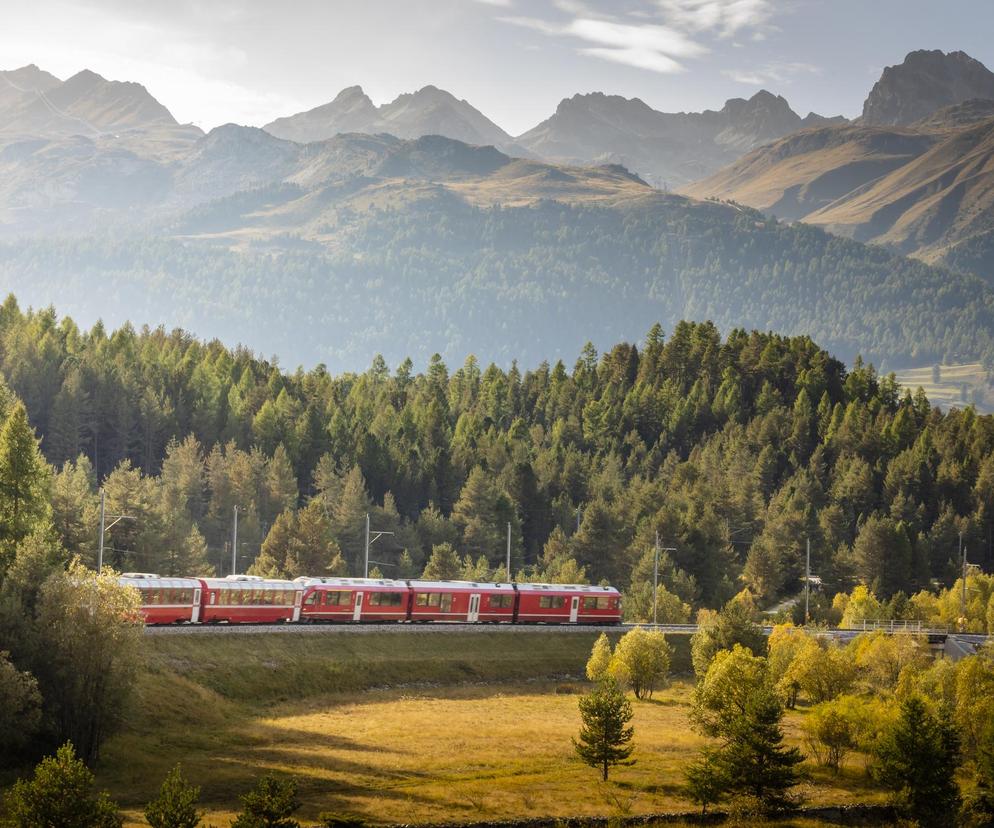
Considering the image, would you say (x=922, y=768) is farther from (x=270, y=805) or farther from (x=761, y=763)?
(x=270, y=805)

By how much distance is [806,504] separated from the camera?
593 feet

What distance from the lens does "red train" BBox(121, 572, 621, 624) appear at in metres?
92.8

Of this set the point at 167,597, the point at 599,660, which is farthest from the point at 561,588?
the point at 167,597

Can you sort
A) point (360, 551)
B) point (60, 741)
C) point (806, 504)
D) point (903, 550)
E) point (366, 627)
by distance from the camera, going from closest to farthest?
point (60, 741) < point (366, 627) < point (360, 551) < point (903, 550) < point (806, 504)

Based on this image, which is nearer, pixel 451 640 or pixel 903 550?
pixel 451 640

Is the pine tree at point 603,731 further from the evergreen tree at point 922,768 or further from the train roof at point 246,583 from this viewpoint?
the train roof at point 246,583

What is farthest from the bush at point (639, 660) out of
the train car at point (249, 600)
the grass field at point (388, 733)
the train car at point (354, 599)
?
the train car at point (249, 600)

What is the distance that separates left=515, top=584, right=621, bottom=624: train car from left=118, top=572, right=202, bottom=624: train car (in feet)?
101

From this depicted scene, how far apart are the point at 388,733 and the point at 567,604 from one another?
130 feet

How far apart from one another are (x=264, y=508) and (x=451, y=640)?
187 feet

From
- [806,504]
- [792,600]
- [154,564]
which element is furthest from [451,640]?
[806,504]

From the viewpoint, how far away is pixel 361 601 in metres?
106

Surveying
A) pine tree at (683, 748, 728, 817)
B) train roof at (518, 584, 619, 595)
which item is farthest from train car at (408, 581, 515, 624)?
pine tree at (683, 748, 728, 817)

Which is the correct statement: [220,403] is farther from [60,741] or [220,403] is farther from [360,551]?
[60,741]
